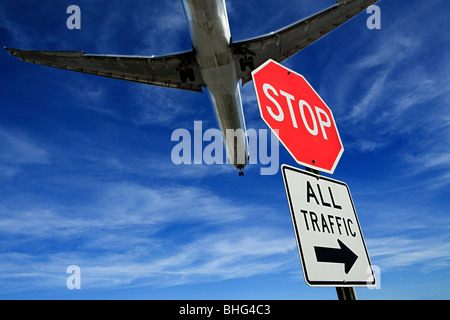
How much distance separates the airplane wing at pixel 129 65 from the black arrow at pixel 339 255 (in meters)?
17.3

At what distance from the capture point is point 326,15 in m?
17.9

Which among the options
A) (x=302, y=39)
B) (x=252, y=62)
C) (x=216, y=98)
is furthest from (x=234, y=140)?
(x=302, y=39)

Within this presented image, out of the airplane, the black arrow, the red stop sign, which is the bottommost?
the black arrow

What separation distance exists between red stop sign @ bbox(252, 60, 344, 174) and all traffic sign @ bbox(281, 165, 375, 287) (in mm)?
220

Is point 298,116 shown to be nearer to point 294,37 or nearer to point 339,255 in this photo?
point 339,255

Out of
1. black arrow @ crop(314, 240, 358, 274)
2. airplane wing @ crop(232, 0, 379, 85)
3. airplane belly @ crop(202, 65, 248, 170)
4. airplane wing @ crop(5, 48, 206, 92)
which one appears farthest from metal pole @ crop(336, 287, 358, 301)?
airplane wing @ crop(5, 48, 206, 92)

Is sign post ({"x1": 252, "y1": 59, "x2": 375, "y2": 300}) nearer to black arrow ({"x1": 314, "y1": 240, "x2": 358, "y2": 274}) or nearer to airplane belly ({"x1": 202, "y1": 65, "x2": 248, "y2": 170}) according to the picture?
black arrow ({"x1": 314, "y1": 240, "x2": 358, "y2": 274})

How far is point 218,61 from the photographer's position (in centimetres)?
1641

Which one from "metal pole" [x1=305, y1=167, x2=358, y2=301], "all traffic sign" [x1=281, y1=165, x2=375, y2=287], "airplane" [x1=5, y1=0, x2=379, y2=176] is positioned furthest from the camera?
"airplane" [x1=5, y1=0, x2=379, y2=176]

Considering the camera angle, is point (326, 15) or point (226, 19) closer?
point (226, 19)

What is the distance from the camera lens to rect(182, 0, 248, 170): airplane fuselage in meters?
14.0

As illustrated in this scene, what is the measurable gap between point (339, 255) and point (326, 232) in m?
0.19
